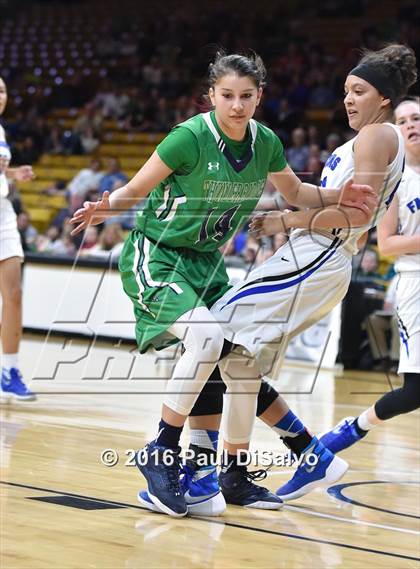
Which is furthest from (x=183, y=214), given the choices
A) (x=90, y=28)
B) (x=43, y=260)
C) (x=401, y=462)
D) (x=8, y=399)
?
(x=90, y=28)

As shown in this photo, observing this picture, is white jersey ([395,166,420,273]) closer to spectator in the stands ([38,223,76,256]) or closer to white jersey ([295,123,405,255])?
white jersey ([295,123,405,255])

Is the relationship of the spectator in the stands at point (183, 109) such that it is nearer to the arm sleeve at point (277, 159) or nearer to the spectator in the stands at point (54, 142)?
the spectator in the stands at point (54, 142)

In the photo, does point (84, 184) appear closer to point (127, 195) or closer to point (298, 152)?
point (298, 152)

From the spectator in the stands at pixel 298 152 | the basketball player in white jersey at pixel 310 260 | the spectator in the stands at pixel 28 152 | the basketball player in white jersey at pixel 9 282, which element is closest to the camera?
the basketball player in white jersey at pixel 310 260

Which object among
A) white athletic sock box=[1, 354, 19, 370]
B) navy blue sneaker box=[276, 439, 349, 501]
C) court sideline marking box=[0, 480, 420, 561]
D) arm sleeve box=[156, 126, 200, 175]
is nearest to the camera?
court sideline marking box=[0, 480, 420, 561]

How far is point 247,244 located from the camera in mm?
11344

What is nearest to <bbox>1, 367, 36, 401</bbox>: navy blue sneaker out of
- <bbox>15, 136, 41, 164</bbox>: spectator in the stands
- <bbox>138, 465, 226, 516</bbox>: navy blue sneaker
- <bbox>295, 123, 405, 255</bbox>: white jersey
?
<bbox>138, 465, 226, 516</bbox>: navy blue sneaker

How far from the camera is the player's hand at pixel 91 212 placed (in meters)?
3.93

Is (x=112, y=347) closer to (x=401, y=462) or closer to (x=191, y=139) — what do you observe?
(x=401, y=462)

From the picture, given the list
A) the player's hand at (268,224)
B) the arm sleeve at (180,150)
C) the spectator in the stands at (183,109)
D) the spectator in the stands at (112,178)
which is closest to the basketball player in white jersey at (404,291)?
the player's hand at (268,224)

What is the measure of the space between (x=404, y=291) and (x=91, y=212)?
6.16 ft

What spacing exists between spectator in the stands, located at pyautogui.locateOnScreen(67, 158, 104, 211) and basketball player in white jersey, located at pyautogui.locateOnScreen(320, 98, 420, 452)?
1003 centimetres

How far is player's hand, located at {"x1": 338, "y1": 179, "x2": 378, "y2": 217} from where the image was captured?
404 cm

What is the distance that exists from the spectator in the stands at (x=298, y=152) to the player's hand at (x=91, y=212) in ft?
31.5
